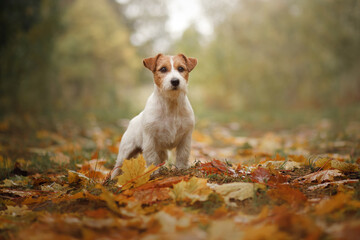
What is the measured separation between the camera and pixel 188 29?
2092 cm

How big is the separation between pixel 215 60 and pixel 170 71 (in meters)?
15.7

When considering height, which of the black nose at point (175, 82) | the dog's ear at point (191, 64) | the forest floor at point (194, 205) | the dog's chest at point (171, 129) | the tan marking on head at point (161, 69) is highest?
the dog's ear at point (191, 64)

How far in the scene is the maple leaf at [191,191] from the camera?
2.16m

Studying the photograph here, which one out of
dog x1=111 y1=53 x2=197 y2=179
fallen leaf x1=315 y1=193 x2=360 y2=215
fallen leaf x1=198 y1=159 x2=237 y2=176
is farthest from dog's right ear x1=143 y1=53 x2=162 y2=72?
fallen leaf x1=315 y1=193 x2=360 y2=215

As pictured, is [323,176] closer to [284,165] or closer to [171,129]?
[284,165]

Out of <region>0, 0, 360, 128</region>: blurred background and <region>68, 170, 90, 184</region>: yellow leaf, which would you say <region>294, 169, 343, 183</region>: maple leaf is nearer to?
<region>68, 170, 90, 184</region>: yellow leaf

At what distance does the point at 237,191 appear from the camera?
2244 mm

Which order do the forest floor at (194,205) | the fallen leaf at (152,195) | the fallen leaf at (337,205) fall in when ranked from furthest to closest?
1. the fallen leaf at (152,195)
2. the fallen leaf at (337,205)
3. the forest floor at (194,205)

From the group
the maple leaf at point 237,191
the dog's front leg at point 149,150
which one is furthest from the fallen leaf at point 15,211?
the maple leaf at point 237,191

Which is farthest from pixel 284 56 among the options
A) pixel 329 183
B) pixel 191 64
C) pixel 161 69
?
pixel 329 183

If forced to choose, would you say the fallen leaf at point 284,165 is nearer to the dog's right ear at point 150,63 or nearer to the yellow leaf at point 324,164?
the yellow leaf at point 324,164

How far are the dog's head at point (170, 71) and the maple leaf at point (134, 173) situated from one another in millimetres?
1061

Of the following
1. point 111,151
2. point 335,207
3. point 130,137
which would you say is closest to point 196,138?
point 111,151

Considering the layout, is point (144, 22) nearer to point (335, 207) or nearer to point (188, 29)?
point (188, 29)
